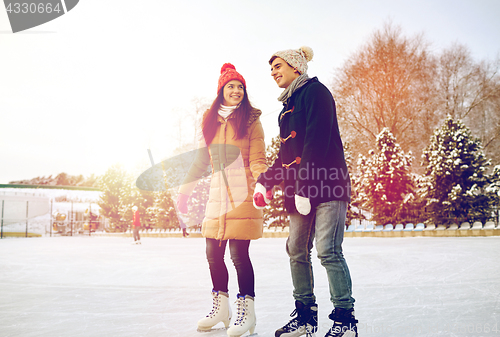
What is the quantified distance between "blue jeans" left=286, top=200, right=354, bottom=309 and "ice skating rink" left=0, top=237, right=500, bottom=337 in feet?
1.14

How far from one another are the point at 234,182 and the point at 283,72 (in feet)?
2.49

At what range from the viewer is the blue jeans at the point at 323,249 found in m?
2.03

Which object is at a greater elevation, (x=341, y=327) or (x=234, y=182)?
(x=234, y=182)

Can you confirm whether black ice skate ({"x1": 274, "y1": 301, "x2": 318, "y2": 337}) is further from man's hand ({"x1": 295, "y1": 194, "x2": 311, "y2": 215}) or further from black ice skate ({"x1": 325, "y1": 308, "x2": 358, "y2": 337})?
man's hand ({"x1": 295, "y1": 194, "x2": 311, "y2": 215})

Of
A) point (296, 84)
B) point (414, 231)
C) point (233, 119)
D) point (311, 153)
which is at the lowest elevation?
point (414, 231)

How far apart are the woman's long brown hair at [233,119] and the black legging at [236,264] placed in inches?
27.5

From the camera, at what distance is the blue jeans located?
2025 mm

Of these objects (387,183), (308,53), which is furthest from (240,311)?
(387,183)

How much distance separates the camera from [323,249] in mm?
2049

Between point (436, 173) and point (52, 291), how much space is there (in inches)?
545

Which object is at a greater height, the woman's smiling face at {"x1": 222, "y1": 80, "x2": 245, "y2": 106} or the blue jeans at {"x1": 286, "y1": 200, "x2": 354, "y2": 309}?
the woman's smiling face at {"x1": 222, "y1": 80, "x2": 245, "y2": 106}

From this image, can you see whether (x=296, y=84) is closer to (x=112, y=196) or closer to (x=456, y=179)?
(x=456, y=179)

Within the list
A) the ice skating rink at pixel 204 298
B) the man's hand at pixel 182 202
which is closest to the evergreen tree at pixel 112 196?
the ice skating rink at pixel 204 298

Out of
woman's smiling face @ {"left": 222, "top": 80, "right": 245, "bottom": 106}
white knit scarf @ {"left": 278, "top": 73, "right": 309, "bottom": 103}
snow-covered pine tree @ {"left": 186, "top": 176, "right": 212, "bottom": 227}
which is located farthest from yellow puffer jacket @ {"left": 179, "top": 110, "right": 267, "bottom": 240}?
snow-covered pine tree @ {"left": 186, "top": 176, "right": 212, "bottom": 227}
